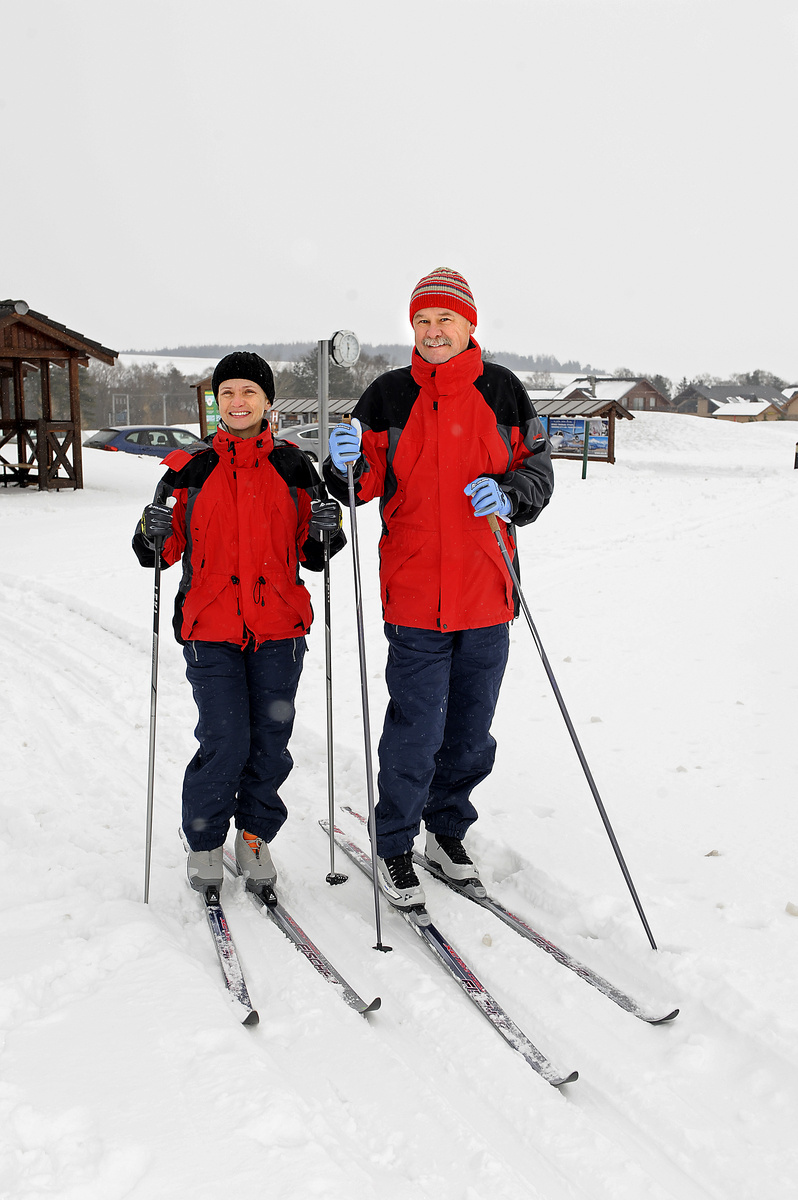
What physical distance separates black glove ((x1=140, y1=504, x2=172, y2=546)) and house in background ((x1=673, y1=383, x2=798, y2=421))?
68803mm

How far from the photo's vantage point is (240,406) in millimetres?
2900

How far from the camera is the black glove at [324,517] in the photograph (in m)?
2.81

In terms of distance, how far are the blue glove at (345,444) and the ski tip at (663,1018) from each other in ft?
6.09

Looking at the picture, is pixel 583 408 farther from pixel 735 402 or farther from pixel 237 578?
pixel 735 402

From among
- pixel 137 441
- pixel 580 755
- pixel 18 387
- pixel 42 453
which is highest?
pixel 18 387

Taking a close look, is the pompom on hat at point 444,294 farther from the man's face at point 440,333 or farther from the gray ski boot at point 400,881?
the gray ski boot at point 400,881

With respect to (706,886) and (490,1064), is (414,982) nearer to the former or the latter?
(490,1064)

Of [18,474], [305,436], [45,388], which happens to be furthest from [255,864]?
[305,436]

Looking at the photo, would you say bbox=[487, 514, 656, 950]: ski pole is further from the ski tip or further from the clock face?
the clock face

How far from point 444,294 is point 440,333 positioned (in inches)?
4.9

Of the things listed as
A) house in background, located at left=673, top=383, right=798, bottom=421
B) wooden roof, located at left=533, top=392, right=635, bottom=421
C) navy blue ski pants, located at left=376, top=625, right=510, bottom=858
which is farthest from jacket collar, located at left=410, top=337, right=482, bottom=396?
house in background, located at left=673, top=383, right=798, bottom=421

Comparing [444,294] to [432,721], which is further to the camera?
[432,721]

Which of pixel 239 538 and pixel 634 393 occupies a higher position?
pixel 634 393

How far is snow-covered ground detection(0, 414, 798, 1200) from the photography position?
6.18 ft
